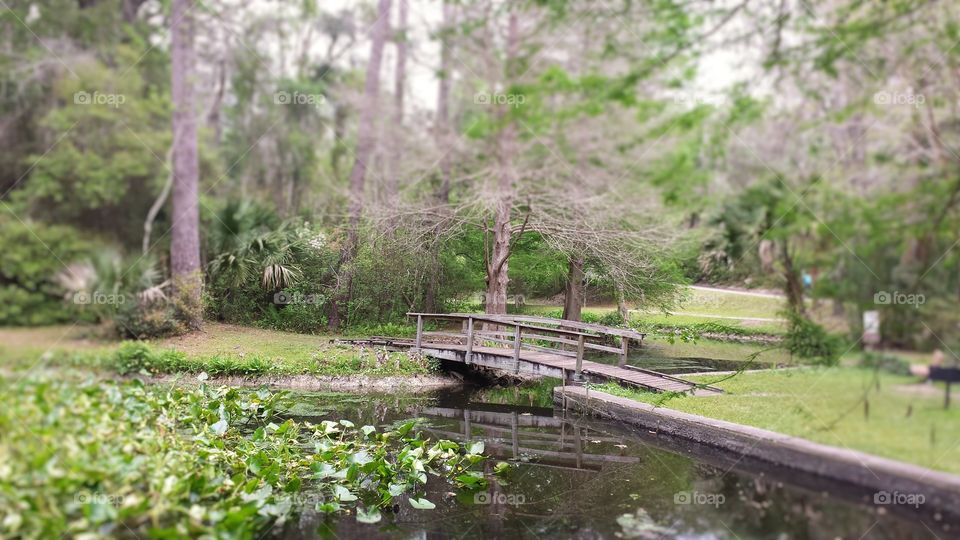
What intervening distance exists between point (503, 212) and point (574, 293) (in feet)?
3.91

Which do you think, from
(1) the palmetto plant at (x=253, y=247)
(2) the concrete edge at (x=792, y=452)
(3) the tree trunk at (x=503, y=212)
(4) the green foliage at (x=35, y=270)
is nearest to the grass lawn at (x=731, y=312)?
(3) the tree trunk at (x=503, y=212)

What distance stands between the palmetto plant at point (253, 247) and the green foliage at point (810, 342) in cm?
358

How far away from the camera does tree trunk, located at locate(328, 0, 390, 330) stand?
195 inches

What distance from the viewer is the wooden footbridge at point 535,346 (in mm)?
5645

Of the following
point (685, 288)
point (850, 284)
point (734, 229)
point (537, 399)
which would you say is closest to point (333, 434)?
point (537, 399)

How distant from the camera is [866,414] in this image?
11.1 feet

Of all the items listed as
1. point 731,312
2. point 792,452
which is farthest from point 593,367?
point 792,452

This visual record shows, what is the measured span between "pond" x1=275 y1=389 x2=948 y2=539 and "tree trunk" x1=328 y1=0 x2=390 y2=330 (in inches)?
38.1

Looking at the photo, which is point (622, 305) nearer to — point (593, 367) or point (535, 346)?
point (593, 367)

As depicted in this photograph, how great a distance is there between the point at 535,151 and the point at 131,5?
3.44m

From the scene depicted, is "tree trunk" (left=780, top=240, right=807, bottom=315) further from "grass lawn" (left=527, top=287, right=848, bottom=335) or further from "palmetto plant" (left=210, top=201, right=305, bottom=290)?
"palmetto plant" (left=210, top=201, right=305, bottom=290)

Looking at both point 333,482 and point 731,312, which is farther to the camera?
point 731,312

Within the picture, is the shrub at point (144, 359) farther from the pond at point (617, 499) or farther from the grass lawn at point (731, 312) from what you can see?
the grass lawn at point (731, 312)

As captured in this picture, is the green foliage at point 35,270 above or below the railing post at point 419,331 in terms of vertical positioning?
above
